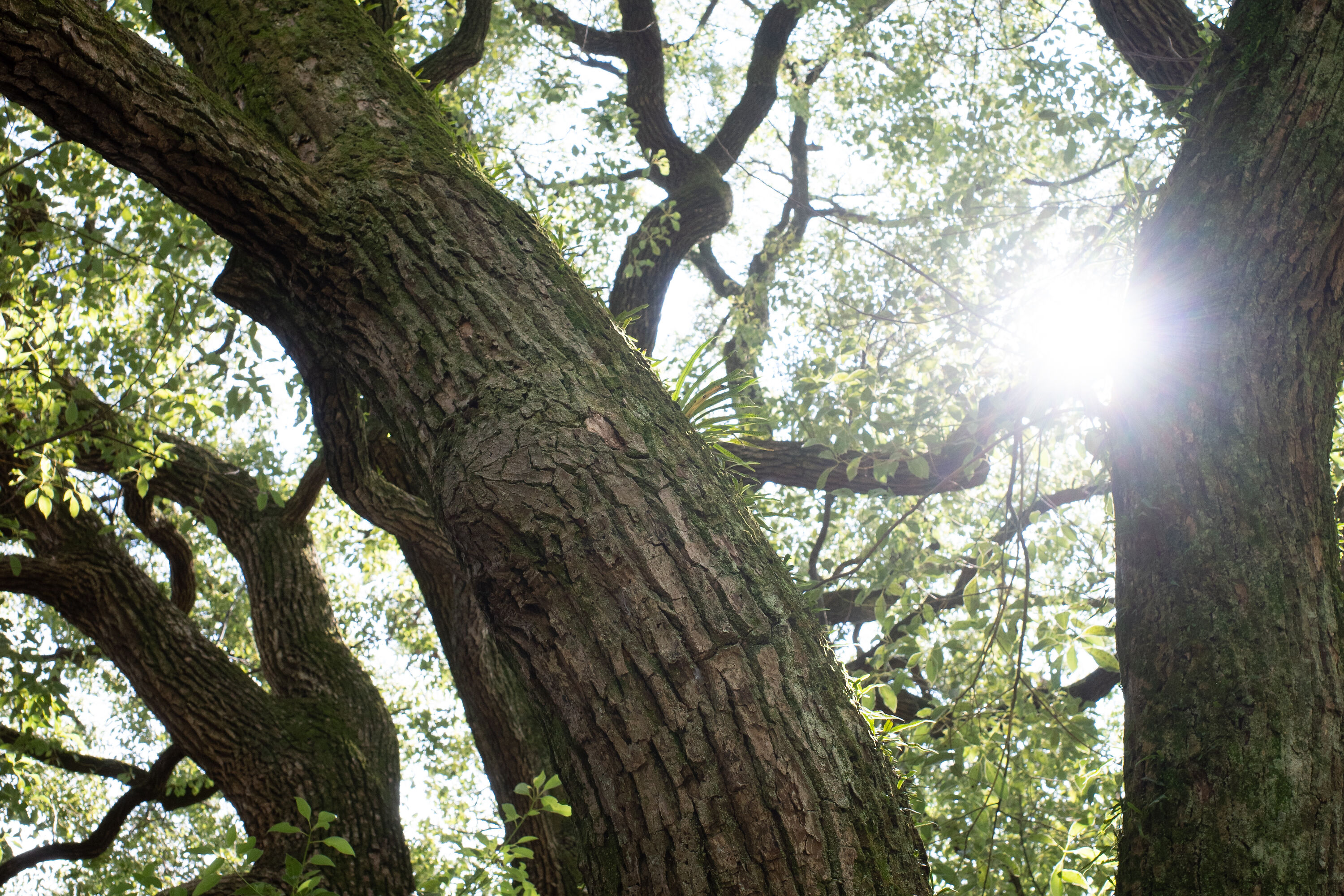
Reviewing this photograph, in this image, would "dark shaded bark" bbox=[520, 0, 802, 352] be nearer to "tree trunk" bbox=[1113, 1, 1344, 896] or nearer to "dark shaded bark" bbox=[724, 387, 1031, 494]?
"dark shaded bark" bbox=[724, 387, 1031, 494]

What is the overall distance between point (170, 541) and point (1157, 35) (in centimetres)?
634

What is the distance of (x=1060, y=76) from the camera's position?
17.0 feet

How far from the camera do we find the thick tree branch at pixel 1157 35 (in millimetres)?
2961

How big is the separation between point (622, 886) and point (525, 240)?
1.20 m

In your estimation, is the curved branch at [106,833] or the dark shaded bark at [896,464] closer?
the dark shaded bark at [896,464]

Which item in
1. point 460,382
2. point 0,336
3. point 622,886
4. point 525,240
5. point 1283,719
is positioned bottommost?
point 1283,719

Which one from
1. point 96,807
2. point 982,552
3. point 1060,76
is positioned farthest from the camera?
point 96,807

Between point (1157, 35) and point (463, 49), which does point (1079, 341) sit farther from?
point (463, 49)

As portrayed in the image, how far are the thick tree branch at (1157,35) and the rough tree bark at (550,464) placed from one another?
2.51 metres

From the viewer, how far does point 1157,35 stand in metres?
3.02

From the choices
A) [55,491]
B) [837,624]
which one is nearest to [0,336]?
[55,491]

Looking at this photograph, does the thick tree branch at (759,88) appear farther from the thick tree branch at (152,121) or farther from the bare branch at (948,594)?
the thick tree branch at (152,121)

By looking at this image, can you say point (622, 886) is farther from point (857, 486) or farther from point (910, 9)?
point (910, 9)

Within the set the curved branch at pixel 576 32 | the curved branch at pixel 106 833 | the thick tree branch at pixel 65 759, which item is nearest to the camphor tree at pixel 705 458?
the thick tree branch at pixel 65 759
